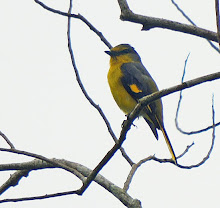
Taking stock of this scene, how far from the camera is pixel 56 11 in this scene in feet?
13.1

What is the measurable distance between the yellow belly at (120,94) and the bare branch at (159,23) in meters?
3.01

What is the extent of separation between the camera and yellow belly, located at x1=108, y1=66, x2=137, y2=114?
21.1ft

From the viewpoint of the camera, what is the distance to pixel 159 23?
3.43m

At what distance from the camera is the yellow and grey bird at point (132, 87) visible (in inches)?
250

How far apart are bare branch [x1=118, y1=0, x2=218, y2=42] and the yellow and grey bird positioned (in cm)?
267

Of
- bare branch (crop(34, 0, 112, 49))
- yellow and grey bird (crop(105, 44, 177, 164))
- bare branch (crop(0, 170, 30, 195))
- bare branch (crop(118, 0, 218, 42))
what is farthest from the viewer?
yellow and grey bird (crop(105, 44, 177, 164))

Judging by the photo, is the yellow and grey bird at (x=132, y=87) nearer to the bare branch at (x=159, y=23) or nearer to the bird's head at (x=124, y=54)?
the bird's head at (x=124, y=54)

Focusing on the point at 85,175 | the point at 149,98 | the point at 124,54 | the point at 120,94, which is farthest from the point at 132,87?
the point at 149,98

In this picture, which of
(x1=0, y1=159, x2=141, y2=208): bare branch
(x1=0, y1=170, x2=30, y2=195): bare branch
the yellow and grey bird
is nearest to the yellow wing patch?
the yellow and grey bird

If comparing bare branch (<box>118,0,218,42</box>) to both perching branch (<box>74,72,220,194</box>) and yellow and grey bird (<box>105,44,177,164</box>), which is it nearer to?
perching branch (<box>74,72,220,194</box>)

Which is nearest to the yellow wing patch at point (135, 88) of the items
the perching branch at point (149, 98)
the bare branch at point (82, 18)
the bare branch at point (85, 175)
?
the bare branch at point (82, 18)

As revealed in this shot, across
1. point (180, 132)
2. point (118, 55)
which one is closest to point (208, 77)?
point (180, 132)

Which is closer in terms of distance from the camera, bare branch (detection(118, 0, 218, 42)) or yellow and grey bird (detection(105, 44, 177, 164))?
bare branch (detection(118, 0, 218, 42))

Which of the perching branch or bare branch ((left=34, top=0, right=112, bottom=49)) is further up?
bare branch ((left=34, top=0, right=112, bottom=49))
